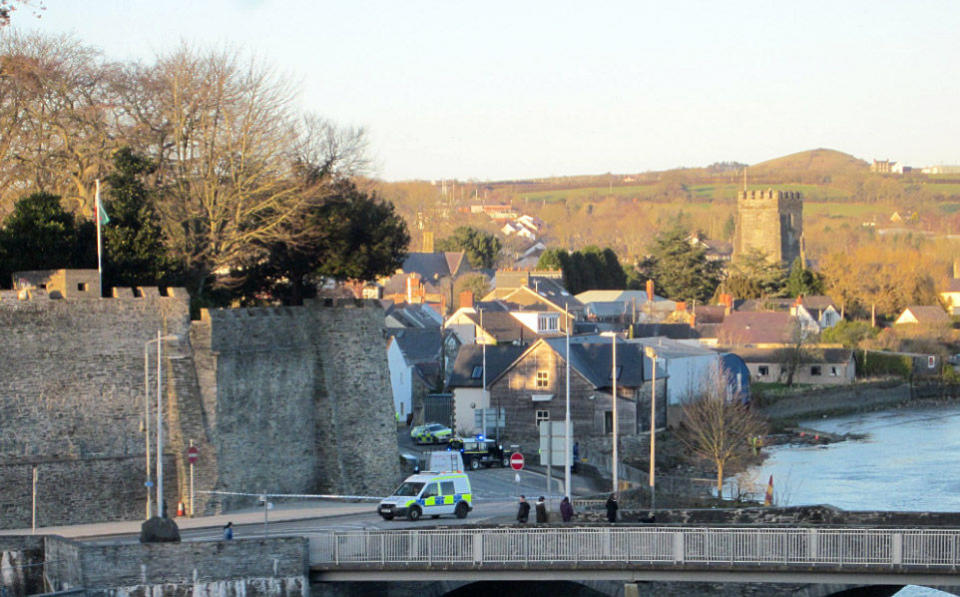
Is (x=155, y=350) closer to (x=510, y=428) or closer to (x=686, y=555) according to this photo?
(x=686, y=555)

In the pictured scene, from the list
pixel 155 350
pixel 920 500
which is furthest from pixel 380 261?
pixel 920 500

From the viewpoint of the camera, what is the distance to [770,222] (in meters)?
160

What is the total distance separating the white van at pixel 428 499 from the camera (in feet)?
99.9

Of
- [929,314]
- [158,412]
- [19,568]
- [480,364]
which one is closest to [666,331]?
[929,314]

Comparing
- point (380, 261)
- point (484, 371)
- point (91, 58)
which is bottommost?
point (484, 371)

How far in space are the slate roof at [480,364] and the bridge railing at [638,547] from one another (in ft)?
90.8

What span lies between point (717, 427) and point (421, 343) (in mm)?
23119

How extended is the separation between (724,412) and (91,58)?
26.2 meters

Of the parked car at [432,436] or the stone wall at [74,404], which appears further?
the parked car at [432,436]

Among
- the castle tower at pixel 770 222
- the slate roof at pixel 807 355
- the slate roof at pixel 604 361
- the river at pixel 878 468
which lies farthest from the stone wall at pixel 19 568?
the castle tower at pixel 770 222

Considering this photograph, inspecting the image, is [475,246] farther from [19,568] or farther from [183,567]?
[183,567]

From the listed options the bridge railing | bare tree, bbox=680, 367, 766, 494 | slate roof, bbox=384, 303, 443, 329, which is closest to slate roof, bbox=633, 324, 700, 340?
slate roof, bbox=384, 303, 443, 329

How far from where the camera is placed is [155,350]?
3181 cm

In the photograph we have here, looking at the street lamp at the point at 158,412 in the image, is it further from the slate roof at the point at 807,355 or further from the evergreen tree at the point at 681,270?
the evergreen tree at the point at 681,270
